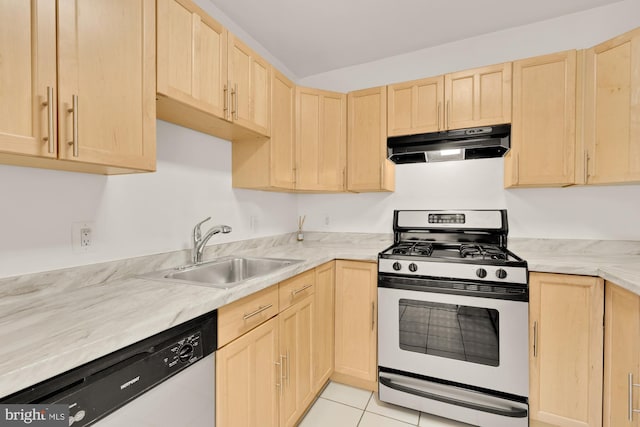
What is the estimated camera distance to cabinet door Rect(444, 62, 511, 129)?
196cm

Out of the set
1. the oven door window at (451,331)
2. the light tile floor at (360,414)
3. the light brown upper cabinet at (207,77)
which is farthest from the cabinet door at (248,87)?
the light tile floor at (360,414)

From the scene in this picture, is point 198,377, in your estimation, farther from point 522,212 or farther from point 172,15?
point 522,212

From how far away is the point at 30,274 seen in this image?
107cm

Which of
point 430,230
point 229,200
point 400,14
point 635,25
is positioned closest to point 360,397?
point 430,230

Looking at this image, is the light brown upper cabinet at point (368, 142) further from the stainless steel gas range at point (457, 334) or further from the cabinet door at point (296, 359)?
the cabinet door at point (296, 359)

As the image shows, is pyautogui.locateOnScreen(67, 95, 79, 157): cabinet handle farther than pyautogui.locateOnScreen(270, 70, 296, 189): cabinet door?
No

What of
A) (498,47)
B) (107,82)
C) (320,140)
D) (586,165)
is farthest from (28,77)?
(498,47)

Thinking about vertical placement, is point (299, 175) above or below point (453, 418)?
above

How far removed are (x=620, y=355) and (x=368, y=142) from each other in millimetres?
1953

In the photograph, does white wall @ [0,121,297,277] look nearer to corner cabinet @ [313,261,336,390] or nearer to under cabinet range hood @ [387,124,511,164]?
corner cabinet @ [313,261,336,390]

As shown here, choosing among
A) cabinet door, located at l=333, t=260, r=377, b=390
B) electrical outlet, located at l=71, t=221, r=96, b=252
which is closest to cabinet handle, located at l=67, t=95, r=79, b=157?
electrical outlet, located at l=71, t=221, r=96, b=252

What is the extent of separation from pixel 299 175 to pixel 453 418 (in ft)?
6.43

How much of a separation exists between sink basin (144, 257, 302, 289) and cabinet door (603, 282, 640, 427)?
164cm

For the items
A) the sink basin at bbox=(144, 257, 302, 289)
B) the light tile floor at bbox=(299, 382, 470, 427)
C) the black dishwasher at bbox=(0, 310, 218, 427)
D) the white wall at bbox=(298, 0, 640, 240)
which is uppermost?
the white wall at bbox=(298, 0, 640, 240)
